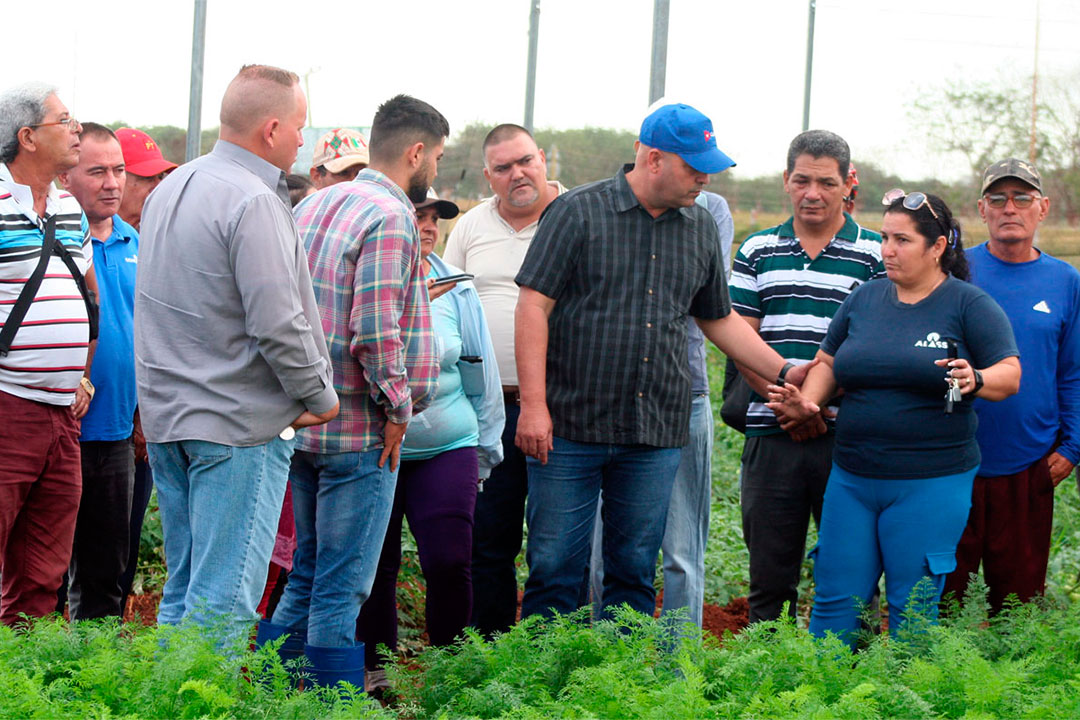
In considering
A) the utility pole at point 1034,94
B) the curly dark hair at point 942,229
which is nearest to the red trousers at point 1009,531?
the curly dark hair at point 942,229

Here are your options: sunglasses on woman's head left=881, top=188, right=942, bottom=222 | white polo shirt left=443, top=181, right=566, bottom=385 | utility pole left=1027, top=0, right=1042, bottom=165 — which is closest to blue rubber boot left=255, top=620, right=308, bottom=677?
white polo shirt left=443, top=181, right=566, bottom=385

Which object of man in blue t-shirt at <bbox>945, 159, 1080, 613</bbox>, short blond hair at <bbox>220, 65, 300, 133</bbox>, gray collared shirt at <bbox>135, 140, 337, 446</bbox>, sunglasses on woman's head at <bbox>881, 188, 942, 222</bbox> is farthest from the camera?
man in blue t-shirt at <bbox>945, 159, 1080, 613</bbox>

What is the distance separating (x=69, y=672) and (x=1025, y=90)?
1142 cm

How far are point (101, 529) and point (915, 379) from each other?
3.31 metres

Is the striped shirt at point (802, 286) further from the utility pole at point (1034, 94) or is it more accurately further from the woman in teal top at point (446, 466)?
the utility pole at point (1034, 94)

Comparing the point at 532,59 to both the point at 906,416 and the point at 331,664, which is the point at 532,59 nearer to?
the point at 906,416

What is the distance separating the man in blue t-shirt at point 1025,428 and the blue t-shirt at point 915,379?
0.36 m

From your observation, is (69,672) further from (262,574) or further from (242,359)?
(242,359)

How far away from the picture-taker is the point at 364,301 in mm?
3979

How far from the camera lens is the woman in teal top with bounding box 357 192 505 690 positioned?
4566mm

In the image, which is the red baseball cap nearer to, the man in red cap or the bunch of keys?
the man in red cap

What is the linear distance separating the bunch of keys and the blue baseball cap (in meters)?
1.11

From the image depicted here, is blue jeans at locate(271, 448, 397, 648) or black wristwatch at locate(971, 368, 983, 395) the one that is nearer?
blue jeans at locate(271, 448, 397, 648)

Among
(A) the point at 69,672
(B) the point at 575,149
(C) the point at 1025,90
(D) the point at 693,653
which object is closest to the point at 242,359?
(A) the point at 69,672
